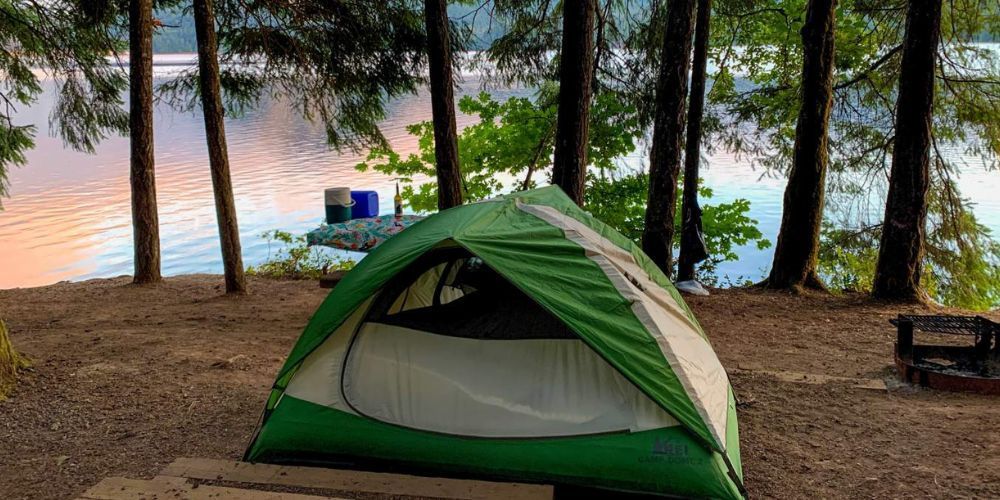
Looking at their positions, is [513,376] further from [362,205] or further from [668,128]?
[668,128]

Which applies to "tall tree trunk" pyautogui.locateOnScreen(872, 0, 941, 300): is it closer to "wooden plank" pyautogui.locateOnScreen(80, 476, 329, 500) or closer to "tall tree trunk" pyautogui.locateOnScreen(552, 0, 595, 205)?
"tall tree trunk" pyautogui.locateOnScreen(552, 0, 595, 205)

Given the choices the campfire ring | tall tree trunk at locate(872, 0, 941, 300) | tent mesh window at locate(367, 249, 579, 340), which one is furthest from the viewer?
tall tree trunk at locate(872, 0, 941, 300)

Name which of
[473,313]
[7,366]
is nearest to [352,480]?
[473,313]

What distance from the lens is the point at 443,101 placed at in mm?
7559

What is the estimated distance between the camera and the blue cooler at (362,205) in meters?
7.49

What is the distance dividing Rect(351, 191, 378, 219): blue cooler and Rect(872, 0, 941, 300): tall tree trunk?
5204 millimetres

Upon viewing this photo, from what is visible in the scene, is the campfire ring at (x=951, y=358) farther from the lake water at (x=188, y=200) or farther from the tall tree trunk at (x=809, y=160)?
the lake water at (x=188, y=200)

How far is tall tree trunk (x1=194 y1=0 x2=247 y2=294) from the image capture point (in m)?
7.64

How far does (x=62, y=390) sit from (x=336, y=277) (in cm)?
234

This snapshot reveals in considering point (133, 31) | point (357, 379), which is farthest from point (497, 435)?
point (133, 31)

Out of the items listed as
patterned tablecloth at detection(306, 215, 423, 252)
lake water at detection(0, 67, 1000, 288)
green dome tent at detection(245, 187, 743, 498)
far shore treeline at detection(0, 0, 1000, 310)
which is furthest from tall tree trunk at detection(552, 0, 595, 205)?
lake water at detection(0, 67, 1000, 288)

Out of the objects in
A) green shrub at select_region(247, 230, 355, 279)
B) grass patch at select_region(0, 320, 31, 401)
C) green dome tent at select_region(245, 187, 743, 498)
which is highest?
green dome tent at select_region(245, 187, 743, 498)

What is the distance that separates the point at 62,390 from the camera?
15.4 feet

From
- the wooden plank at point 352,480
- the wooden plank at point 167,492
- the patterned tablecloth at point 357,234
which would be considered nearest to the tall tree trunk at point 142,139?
the patterned tablecloth at point 357,234
